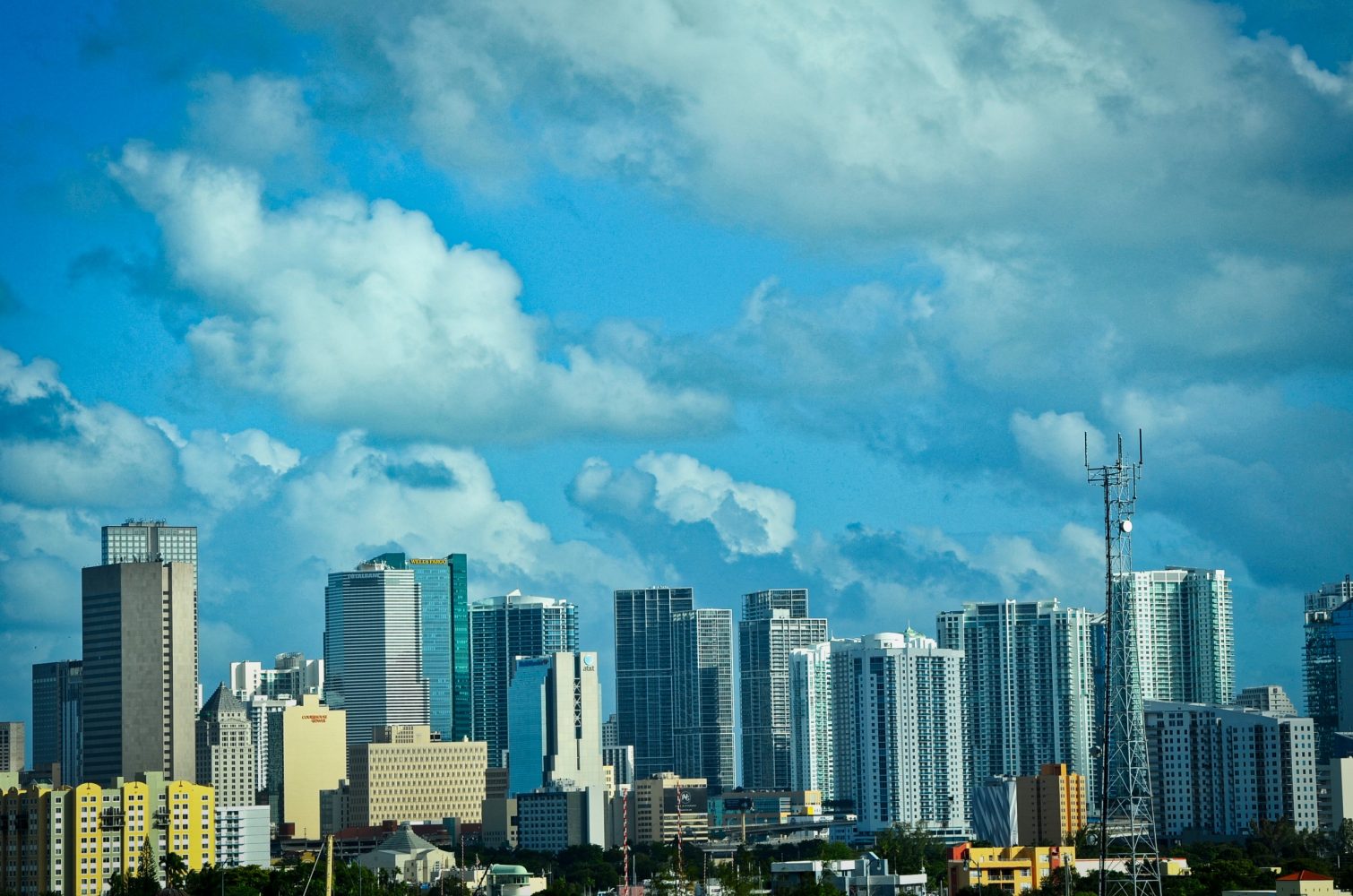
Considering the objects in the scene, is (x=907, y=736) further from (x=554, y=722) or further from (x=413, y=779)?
(x=413, y=779)

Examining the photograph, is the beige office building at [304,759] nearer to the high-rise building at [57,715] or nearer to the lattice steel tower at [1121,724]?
the high-rise building at [57,715]

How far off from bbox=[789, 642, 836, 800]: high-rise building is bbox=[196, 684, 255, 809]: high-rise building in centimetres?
4689

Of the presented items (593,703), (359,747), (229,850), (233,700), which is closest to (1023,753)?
(593,703)

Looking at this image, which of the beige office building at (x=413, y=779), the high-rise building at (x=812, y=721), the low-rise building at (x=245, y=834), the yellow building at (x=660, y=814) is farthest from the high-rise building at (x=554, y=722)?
the low-rise building at (x=245, y=834)

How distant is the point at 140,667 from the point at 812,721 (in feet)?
227

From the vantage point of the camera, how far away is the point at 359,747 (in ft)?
518

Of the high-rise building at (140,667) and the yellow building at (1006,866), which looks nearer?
the yellow building at (1006,866)

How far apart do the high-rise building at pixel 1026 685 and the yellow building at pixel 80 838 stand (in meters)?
76.5

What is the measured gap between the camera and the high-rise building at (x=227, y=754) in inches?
5969

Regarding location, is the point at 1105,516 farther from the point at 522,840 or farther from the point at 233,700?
the point at 233,700

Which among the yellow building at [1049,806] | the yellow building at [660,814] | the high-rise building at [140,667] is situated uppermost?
the high-rise building at [140,667]

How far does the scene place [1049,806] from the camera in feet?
347

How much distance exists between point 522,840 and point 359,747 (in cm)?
2217

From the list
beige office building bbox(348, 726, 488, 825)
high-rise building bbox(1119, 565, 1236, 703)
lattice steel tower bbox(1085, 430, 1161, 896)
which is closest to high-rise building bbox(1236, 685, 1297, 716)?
high-rise building bbox(1119, 565, 1236, 703)
